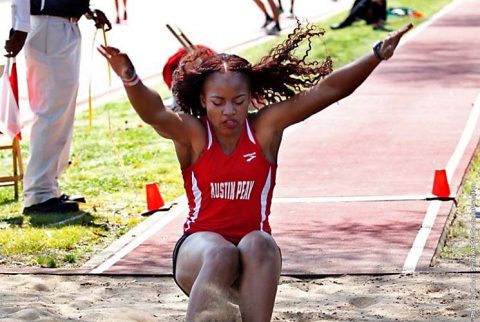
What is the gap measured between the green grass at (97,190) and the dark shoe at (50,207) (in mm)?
94

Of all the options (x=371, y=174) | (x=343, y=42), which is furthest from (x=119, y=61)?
(x=343, y=42)

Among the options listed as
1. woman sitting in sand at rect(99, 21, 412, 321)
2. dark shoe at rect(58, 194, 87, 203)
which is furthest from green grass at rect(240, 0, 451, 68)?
woman sitting in sand at rect(99, 21, 412, 321)

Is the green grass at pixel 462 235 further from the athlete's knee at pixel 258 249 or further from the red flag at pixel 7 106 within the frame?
the red flag at pixel 7 106

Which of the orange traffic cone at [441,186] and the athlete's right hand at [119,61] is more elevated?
the athlete's right hand at [119,61]

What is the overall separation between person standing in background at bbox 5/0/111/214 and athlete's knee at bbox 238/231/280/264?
13.6ft

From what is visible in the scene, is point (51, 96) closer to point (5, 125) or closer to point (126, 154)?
point (5, 125)

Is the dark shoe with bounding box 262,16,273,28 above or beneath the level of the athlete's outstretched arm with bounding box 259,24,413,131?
beneath

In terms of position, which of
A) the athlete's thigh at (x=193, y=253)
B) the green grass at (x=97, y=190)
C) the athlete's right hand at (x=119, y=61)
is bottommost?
the green grass at (x=97, y=190)

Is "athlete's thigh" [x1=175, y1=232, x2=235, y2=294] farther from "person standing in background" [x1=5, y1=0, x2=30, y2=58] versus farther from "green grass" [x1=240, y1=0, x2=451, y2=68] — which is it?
"green grass" [x1=240, y1=0, x2=451, y2=68]

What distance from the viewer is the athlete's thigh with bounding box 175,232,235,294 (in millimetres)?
6336

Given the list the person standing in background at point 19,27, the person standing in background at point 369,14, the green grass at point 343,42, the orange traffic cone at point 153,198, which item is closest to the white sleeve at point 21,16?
the person standing in background at point 19,27

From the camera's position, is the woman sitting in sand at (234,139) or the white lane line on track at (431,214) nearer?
the woman sitting in sand at (234,139)

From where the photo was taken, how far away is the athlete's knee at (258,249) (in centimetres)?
626

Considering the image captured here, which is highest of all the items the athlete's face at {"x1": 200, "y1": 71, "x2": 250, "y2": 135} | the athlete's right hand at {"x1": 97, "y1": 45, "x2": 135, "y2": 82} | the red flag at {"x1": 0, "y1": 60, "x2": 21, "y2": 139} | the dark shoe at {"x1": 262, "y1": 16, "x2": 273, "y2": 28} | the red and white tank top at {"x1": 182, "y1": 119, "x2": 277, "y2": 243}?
the athlete's right hand at {"x1": 97, "y1": 45, "x2": 135, "y2": 82}
